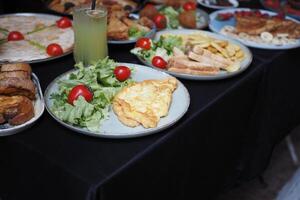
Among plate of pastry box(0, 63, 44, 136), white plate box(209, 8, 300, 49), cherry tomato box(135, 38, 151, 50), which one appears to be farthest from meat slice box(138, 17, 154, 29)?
plate of pastry box(0, 63, 44, 136)

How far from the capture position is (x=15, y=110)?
3.28 feet

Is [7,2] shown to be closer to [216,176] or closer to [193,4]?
[193,4]

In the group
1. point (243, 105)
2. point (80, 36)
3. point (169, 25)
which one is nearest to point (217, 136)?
point (243, 105)

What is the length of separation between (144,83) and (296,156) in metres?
1.63

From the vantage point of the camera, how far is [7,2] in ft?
7.62

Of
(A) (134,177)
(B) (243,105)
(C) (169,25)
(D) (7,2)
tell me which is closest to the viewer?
(A) (134,177)

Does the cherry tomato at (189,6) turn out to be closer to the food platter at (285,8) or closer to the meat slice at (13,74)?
the food platter at (285,8)

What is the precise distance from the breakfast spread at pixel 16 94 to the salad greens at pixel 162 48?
47 cm

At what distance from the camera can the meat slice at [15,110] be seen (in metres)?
1.00

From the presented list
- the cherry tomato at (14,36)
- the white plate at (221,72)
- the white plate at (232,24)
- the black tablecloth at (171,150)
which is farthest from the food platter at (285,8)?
the cherry tomato at (14,36)

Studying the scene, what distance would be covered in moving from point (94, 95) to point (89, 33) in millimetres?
277

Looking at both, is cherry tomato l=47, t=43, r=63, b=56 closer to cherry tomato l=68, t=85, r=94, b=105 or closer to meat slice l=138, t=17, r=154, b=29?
A: cherry tomato l=68, t=85, r=94, b=105

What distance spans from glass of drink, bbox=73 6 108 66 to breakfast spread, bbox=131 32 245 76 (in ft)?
0.57

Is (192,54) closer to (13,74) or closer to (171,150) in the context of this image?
(171,150)
